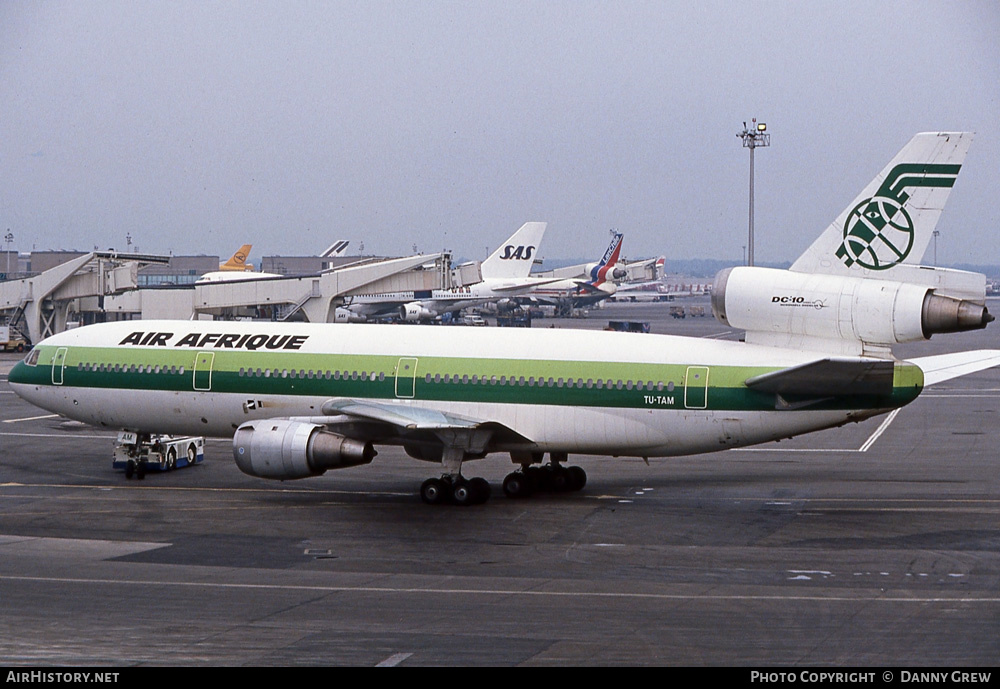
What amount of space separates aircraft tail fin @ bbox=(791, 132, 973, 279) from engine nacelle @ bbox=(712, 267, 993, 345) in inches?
20.5

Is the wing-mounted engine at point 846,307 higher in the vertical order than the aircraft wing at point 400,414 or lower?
higher

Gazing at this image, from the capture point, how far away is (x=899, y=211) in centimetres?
2872

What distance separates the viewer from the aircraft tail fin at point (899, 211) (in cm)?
2834

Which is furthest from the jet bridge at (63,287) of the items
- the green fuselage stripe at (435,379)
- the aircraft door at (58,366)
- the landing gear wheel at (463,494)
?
the landing gear wheel at (463,494)

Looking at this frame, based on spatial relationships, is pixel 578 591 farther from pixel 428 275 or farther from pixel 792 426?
pixel 428 275

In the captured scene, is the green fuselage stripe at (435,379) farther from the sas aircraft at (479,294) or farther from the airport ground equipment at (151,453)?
the sas aircraft at (479,294)

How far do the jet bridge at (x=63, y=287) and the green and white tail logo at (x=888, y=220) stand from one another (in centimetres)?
5712

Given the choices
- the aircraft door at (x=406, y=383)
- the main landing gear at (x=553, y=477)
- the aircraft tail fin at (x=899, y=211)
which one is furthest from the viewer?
the main landing gear at (x=553, y=477)

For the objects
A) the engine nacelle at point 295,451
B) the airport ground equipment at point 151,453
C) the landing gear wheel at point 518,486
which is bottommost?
the landing gear wheel at point 518,486

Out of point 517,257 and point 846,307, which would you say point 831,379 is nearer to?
point 846,307

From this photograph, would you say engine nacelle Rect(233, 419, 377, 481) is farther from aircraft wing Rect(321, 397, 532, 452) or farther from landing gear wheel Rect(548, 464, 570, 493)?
landing gear wheel Rect(548, 464, 570, 493)

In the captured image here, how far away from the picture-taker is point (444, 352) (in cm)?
3322

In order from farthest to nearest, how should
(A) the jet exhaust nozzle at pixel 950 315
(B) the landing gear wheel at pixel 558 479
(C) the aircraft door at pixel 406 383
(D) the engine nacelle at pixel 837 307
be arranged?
(B) the landing gear wheel at pixel 558 479 < (C) the aircraft door at pixel 406 383 < (D) the engine nacelle at pixel 837 307 < (A) the jet exhaust nozzle at pixel 950 315
